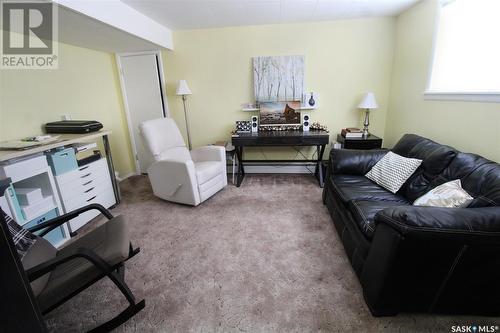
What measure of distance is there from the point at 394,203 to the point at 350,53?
92.5 inches

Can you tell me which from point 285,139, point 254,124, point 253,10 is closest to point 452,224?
point 285,139

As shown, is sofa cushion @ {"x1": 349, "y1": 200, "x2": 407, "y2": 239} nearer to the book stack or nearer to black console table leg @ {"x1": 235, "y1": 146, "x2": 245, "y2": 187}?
the book stack

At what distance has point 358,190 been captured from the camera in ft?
6.57

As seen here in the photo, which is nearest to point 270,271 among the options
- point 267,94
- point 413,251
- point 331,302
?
point 331,302

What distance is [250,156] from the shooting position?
378cm

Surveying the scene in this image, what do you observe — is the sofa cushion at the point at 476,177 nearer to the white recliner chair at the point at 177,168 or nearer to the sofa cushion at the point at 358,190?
the sofa cushion at the point at 358,190

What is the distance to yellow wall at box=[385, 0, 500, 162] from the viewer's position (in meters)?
1.78

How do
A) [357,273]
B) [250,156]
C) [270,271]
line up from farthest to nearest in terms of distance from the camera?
[250,156]
[270,271]
[357,273]

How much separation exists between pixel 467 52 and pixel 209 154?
281cm

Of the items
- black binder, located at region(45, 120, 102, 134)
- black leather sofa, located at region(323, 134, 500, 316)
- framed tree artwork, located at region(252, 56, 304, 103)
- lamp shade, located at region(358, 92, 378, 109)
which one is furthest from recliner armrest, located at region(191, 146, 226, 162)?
lamp shade, located at region(358, 92, 378, 109)

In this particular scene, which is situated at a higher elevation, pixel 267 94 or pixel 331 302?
pixel 267 94

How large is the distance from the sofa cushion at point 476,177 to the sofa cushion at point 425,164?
0.05m

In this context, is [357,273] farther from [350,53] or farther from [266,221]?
[350,53]

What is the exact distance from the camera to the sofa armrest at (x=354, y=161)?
2.38 meters
